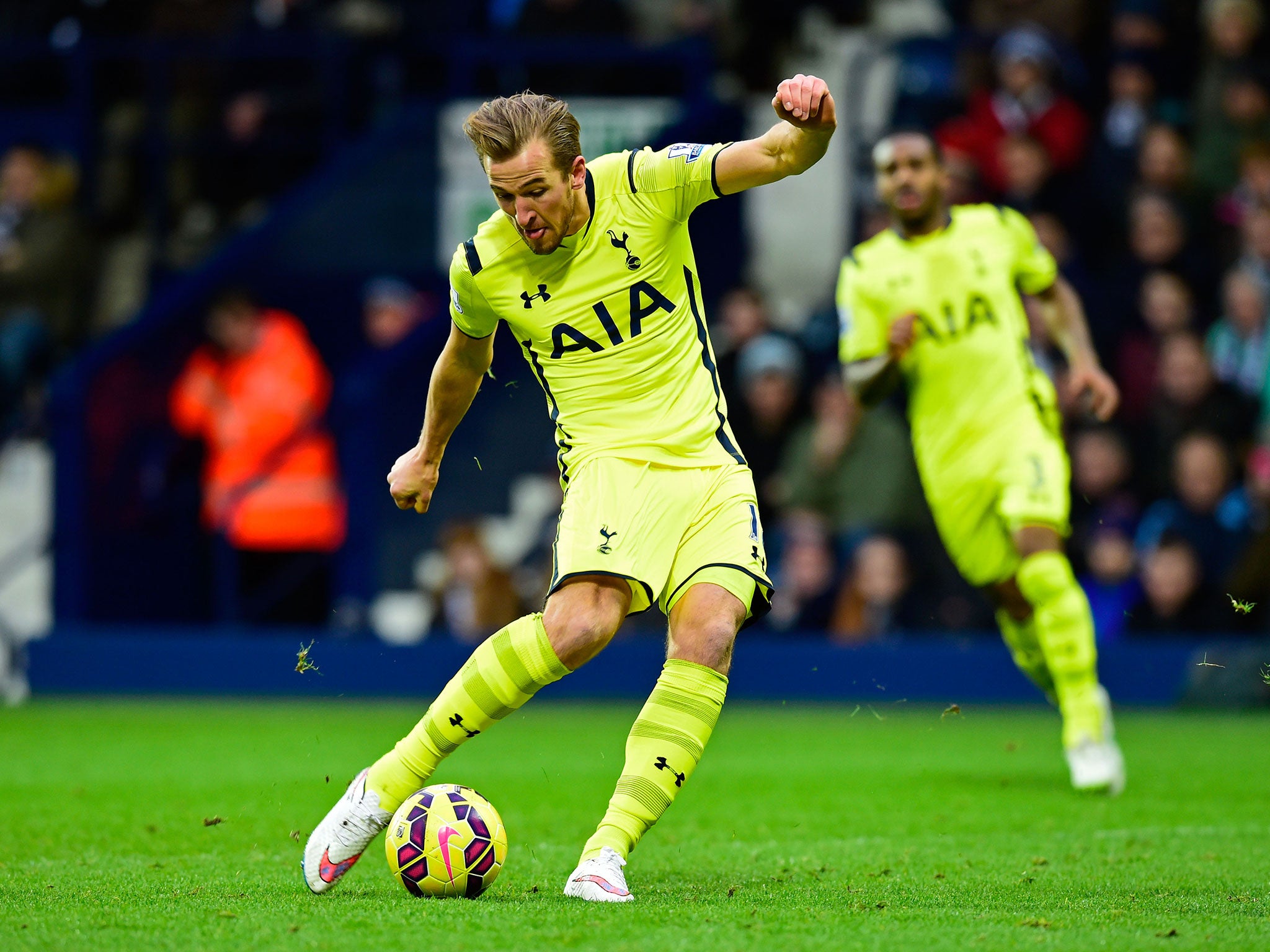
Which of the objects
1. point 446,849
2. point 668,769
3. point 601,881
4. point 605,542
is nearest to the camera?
point 601,881

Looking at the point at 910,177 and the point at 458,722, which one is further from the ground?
the point at 910,177

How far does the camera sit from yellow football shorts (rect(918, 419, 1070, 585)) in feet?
25.9

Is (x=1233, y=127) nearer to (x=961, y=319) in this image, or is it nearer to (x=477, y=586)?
(x=961, y=319)

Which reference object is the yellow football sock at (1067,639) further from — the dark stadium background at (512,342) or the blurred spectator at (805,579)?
the blurred spectator at (805,579)

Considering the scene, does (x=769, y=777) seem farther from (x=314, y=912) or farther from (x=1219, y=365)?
(x=1219, y=365)

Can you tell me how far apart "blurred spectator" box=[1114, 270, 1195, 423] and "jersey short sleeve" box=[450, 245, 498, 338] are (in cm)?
774

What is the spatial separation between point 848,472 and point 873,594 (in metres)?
0.95

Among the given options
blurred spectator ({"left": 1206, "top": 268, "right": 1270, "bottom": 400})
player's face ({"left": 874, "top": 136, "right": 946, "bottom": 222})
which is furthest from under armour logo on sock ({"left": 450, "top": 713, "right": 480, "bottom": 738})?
blurred spectator ({"left": 1206, "top": 268, "right": 1270, "bottom": 400})

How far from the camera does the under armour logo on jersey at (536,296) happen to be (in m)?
5.45

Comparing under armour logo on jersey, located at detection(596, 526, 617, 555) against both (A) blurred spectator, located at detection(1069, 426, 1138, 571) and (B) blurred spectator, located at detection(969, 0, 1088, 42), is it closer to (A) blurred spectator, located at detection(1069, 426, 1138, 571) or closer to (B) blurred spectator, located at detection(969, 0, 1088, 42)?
(A) blurred spectator, located at detection(1069, 426, 1138, 571)

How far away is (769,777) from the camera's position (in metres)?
8.55

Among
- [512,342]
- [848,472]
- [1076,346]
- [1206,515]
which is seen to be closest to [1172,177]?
[1206,515]

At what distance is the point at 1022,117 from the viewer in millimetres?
13328

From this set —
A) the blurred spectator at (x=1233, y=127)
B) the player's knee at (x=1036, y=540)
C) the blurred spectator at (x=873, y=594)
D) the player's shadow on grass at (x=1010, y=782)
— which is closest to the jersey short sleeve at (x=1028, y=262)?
the player's knee at (x=1036, y=540)
